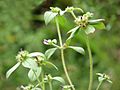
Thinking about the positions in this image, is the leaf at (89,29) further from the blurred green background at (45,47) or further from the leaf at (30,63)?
the blurred green background at (45,47)

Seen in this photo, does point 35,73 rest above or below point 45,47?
below

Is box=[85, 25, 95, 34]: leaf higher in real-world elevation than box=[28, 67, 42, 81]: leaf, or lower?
higher

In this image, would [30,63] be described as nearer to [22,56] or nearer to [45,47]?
[22,56]

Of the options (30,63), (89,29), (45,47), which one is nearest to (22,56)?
(30,63)

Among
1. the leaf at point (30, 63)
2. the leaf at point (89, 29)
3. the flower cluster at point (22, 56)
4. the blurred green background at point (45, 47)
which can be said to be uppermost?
the blurred green background at point (45, 47)

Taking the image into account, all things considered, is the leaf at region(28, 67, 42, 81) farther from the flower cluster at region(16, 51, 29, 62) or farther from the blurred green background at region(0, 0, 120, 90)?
the blurred green background at region(0, 0, 120, 90)

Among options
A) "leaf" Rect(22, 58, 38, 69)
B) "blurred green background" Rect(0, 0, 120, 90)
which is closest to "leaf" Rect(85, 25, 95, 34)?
"leaf" Rect(22, 58, 38, 69)

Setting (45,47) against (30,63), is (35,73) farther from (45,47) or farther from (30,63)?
(45,47)

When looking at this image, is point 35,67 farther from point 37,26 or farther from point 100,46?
point 37,26

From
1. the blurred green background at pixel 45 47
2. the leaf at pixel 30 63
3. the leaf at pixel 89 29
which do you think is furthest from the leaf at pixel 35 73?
the blurred green background at pixel 45 47

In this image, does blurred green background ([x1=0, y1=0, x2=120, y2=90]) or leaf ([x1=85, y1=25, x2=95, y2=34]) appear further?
blurred green background ([x1=0, y1=0, x2=120, y2=90])

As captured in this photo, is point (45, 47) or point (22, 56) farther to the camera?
point (45, 47)

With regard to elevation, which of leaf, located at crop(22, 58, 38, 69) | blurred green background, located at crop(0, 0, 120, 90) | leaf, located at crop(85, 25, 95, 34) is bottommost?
leaf, located at crop(22, 58, 38, 69)
